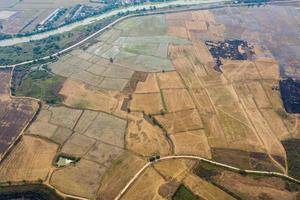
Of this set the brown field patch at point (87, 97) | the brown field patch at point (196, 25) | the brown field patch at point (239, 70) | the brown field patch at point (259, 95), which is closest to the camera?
the brown field patch at point (259, 95)

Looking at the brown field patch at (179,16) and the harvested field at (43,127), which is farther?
the brown field patch at (179,16)

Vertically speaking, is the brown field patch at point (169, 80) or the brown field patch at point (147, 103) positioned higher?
the brown field patch at point (169, 80)

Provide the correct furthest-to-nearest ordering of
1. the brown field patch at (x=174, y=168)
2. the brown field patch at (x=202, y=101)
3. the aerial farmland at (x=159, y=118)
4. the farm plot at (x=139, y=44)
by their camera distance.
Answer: the farm plot at (x=139, y=44)
the brown field patch at (x=202, y=101)
the brown field patch at (x=174, y=168)
the aerial farmland at (x=159, y=118)

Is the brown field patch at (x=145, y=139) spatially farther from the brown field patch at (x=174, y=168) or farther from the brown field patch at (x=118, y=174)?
the brown field patch at (x=174, y=168)

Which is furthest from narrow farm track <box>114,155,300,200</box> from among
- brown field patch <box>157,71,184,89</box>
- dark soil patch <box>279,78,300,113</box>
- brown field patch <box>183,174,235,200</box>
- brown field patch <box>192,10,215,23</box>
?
brown field patch <box>192,10,215,23</box>

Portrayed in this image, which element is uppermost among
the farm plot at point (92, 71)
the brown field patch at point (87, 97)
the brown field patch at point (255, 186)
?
the farm plot at point (92, 71)

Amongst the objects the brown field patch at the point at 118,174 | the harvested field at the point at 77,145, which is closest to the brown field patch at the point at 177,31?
the harvested field at the point at 77,145
